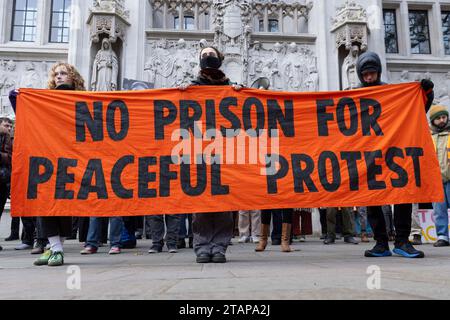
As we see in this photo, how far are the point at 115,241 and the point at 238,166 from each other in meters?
2.22

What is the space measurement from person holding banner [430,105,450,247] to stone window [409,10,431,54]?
883 cm

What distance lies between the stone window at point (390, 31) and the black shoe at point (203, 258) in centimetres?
1290

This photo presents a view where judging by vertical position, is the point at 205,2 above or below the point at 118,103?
above

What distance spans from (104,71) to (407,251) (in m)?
9.84

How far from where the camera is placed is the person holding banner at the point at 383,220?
4.82m

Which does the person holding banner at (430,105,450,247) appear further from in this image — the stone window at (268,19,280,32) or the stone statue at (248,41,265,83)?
the stone window at (268,19,280,32)

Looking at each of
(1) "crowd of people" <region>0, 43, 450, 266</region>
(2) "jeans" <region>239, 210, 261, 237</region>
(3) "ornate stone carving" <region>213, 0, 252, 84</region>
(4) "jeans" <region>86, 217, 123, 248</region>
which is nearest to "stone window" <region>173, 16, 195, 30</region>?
(3) "ornate stone carving" <region>213, 0, 252, 84</region>

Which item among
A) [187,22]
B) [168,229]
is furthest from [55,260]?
[187,22]

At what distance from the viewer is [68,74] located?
5.04 metres

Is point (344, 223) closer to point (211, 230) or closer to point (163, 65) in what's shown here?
point (211, 230)

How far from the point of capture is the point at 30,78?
13.6 meters

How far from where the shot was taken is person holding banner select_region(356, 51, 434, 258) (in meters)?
4.82

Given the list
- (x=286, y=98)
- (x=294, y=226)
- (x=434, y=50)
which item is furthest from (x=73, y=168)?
(x=434, y=50)
